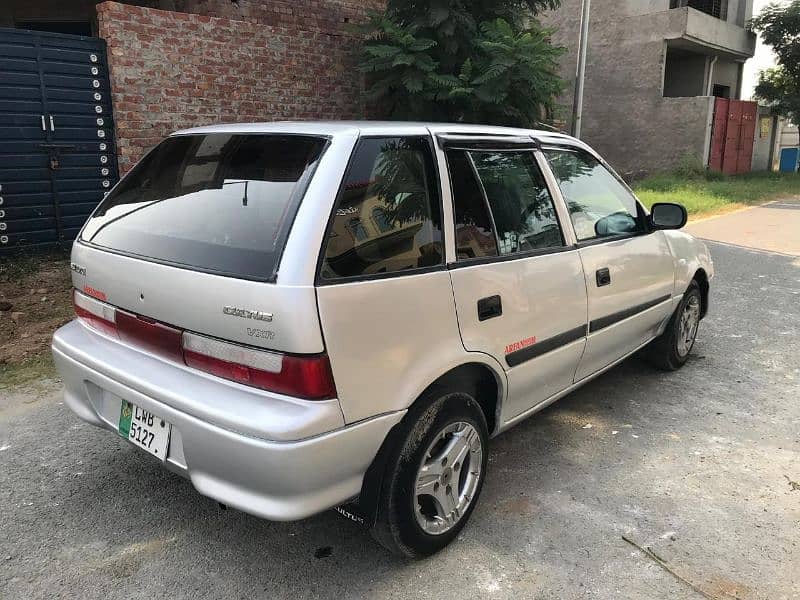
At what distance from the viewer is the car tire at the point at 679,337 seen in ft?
14.3

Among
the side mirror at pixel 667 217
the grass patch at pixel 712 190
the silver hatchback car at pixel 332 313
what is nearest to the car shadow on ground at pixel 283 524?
the silver hatchback car at pixel 332 313

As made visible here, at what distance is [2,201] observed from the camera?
654cm

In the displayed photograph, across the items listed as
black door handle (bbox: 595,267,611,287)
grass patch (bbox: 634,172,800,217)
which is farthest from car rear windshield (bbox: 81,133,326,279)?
grass patch (bbox: 634,172,800,217)

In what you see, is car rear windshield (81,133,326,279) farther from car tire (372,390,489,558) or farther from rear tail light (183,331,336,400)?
car tire (372,390,489,558)

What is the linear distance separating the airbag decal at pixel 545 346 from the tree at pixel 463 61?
4956 mm

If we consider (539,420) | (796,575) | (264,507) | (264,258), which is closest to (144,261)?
(264,258)

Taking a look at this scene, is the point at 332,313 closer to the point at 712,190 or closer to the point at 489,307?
the point at 489,307

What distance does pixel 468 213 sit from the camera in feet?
8.79

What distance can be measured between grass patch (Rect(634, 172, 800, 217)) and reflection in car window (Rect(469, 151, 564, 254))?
10.2m

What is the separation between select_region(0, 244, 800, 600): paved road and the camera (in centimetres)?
239

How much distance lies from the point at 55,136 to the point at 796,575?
722cm

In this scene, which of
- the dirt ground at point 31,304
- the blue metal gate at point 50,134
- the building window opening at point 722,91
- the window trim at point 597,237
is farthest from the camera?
the building window opening at point 722,91

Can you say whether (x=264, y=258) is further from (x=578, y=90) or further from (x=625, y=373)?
(x=578, y=90)

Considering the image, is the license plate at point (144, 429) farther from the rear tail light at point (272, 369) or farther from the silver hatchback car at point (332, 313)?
the rear tail light at point (272, 369)
